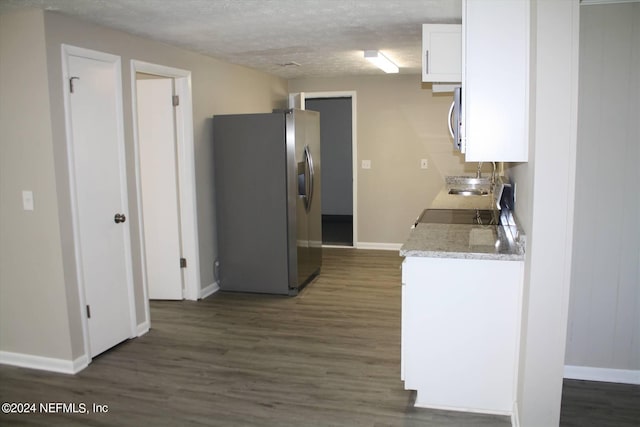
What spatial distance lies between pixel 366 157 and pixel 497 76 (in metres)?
4.48

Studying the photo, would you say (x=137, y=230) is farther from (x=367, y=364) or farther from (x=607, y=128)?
(x=607, y=128)

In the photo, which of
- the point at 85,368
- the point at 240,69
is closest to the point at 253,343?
the point at 85,368

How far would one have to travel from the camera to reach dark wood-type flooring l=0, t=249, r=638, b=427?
2.83m

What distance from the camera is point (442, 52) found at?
10.9ft

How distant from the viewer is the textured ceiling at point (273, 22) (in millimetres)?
3111

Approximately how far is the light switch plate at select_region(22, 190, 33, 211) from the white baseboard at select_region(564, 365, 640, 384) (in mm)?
3509

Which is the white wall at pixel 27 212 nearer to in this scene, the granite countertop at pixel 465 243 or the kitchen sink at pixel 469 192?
the granite countertop at pixel 465 243

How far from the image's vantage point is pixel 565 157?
2174 millimetres

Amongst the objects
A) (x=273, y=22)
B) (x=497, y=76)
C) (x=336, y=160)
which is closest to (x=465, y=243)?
(x=497, y=76)

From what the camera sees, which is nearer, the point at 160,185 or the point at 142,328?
the point at 142,328

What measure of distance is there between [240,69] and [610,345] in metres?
4.34

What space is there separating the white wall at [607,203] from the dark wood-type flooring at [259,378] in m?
0.23

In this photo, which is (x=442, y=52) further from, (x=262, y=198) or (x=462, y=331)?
(x=262, y=198)

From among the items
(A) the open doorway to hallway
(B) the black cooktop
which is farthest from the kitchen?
(A) the open doorway to hallway
